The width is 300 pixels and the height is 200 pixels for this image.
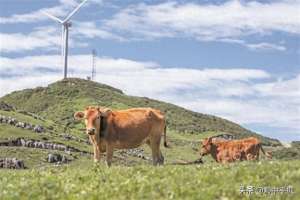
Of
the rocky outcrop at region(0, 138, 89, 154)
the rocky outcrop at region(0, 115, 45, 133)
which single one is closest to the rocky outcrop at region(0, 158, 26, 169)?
the rocky outcrop at region(0, 138, 89, 154)

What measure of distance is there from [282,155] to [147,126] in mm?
71888

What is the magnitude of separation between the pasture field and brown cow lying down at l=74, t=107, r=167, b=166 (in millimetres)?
7125

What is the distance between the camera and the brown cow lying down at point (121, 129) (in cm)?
2498

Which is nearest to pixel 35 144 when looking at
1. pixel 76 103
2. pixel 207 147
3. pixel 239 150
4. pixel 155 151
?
pixel 207 147

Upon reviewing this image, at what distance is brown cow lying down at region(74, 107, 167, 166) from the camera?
2498 cm

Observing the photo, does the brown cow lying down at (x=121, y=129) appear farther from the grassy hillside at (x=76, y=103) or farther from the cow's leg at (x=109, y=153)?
the grassy hillside at (x=76, y=103)

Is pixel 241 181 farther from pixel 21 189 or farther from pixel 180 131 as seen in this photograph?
pixel 180 131

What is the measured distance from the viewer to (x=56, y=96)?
618 ft

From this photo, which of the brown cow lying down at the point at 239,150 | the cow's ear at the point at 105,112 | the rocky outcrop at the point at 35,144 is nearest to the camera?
the cow's ear at the point at 105,112

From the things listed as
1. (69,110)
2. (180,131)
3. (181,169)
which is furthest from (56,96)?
(181,169)

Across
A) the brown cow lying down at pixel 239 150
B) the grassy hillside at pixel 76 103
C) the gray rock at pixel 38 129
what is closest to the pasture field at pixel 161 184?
the brown cow lying down at pixel 239 150

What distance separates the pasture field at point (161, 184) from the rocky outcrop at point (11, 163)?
4701 centimetres

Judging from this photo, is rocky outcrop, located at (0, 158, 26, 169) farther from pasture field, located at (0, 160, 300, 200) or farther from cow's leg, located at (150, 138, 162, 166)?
pasture field, located at (0, 160, 300, 200)

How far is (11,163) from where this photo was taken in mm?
64500
